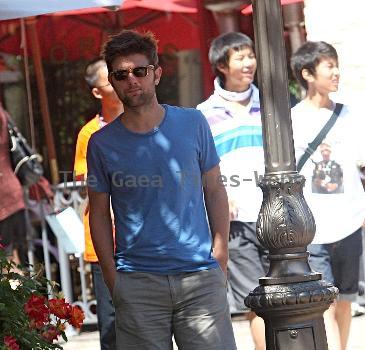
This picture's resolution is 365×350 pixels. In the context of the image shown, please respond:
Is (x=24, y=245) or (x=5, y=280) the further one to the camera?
(x=24, y=245)

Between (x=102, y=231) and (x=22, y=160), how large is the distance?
4083mm

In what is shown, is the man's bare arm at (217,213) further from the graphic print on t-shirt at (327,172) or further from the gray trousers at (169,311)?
the graphic print on t-shirt at (327,172)

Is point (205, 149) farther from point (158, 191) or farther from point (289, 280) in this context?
point (289, 280)

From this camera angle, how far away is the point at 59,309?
226 inches

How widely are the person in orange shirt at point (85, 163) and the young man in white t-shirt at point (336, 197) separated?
3.81 feet

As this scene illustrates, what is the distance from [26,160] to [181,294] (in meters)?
4.40

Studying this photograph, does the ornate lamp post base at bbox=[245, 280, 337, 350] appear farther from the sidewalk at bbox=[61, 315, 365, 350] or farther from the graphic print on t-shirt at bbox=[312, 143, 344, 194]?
the sidewalk at bbox=[61, 315, 365, 350]

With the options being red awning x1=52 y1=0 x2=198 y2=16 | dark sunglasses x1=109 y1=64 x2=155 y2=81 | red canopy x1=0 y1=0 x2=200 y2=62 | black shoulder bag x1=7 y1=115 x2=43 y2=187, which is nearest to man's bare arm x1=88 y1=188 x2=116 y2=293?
dark sunglasses x1=109 y1=64 x2=155 y2=81

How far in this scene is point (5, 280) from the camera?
18.2 feet

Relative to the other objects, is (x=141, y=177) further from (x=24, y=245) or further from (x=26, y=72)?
(x=26, y=72)

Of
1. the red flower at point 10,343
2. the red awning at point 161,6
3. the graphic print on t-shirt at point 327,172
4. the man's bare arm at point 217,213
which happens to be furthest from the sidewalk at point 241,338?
the red flower at point 10,343

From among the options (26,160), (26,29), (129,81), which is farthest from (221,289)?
(26,29)

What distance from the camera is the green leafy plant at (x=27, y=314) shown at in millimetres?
5355

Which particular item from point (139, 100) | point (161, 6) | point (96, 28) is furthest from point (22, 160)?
point (139, 100)
